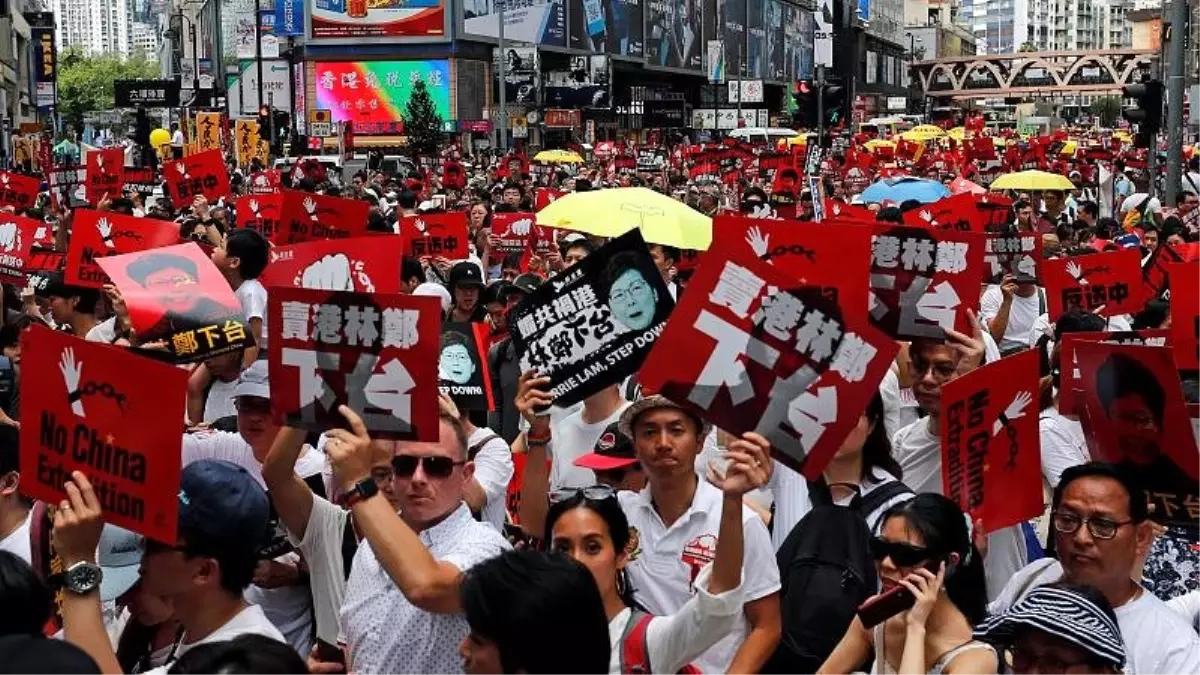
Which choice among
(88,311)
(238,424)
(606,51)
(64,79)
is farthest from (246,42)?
(64,79)

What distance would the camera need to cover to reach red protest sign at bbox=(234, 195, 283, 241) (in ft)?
43.1

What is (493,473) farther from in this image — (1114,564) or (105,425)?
(1114,564)

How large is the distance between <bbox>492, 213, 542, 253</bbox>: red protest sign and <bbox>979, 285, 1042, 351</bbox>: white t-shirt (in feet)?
14.4

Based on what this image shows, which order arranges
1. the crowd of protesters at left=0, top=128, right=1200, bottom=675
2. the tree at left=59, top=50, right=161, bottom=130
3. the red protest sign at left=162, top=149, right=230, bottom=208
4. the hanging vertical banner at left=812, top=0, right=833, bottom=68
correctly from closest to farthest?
the crowd of protesters at left=0, top=128, right=1200, bottom=675 < the red protest sign at left=162, top=149, right=230, bottom=208 < the hanging vertical banner at left=812, top=0, right=833, bottom=68 < the tree at left=59, top=50, right=161, bottom=130

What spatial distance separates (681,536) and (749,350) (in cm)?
57

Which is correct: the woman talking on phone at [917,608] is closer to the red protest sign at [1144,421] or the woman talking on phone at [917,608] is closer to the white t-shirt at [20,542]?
the red protest sign at [1144,421]

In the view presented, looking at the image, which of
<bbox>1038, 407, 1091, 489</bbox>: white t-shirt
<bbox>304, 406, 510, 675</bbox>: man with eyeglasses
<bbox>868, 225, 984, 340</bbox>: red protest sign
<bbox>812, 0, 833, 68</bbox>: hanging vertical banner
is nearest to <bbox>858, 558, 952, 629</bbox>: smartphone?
<bbox>304, 406, 510, 675</bbox>: man with eyeglasses

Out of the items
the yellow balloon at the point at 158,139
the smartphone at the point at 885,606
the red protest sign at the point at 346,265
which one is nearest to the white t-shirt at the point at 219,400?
the red protest sign at the point at 346,265

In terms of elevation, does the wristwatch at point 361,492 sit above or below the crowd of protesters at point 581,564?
above

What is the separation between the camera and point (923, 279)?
7.02 m

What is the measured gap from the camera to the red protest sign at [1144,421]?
5230mm

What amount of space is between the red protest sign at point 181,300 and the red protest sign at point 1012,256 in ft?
18.6

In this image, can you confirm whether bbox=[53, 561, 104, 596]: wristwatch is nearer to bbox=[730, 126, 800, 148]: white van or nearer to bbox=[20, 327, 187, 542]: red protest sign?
bbox=[20, 327, 187, 542]: red protest sign

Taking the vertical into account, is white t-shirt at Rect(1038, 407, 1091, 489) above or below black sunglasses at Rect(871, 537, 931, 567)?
below
